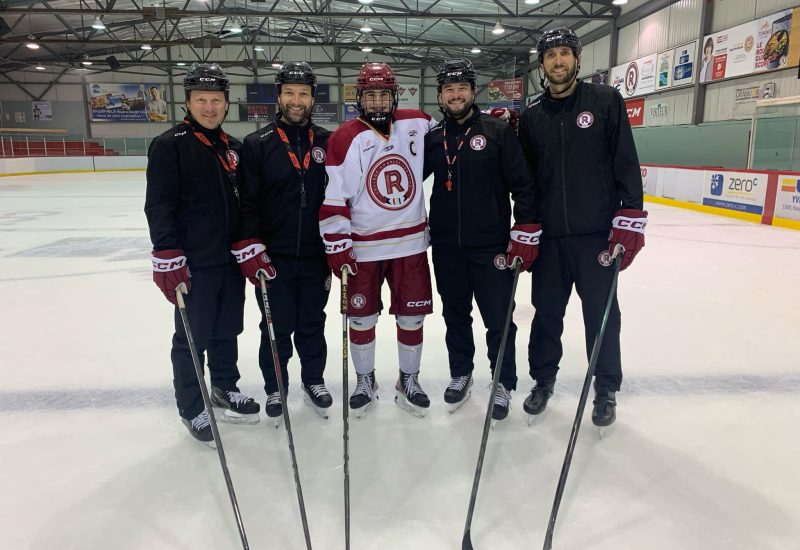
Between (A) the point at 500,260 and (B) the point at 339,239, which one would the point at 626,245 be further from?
(B) the point at 339,239

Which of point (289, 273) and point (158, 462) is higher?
point (289, 273)

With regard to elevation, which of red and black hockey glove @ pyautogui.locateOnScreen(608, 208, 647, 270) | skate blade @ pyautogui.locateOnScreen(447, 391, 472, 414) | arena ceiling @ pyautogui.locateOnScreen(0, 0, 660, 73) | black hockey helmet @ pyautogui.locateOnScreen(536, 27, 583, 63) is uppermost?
arena ceiling @ pyautogui.locateOnScreen(0, 0, 660, 73)

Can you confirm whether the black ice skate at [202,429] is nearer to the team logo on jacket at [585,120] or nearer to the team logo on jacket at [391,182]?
the team logo on jacket at [391,182]

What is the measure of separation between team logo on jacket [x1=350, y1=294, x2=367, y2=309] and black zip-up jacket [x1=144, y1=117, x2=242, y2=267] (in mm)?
519

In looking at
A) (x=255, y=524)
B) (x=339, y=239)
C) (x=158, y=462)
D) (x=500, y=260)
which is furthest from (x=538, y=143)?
(x=158, y=462)

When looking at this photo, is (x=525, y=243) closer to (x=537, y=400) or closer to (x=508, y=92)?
(x=537, y=400)

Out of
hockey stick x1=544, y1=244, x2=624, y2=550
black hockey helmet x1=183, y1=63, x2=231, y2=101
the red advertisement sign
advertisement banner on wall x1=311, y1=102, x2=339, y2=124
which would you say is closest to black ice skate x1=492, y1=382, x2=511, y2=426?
hockey stick x1=544, y1=244, x2=624, y2=550

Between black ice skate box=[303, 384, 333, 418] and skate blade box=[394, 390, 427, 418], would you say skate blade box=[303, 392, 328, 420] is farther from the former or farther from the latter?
skate blade box=[394, 390, 427, 418]

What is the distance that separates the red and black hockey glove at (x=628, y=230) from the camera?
7.01 feet

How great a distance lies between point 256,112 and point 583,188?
23.0 metres

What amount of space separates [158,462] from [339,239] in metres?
1.05

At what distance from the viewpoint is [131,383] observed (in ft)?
9.14

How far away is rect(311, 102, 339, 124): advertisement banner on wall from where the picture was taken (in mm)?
23836

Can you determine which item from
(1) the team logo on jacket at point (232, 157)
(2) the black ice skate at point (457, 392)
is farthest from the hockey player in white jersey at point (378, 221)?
(1) the team logo on jacket at point (232, 157)
